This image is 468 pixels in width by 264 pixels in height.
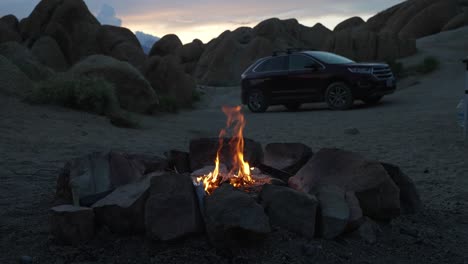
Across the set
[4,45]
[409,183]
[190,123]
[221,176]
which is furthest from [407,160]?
[4,45]

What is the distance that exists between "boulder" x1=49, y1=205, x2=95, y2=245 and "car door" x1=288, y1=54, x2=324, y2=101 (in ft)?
43.5

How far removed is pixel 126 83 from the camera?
16.7 meters

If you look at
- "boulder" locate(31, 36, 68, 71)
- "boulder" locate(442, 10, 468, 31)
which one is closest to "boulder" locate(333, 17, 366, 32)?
"boulder" locate(442, 10, 468, 31)

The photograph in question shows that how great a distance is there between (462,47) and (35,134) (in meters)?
24.0

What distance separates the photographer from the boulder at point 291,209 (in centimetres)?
430

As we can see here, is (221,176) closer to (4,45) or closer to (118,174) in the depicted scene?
(118,174)

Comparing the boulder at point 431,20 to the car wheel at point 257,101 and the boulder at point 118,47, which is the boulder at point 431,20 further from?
the car wheel at point 257,101

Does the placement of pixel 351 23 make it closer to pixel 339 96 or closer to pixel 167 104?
pixel 167 104

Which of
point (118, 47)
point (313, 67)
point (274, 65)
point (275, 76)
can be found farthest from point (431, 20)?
→ point (313, 67)

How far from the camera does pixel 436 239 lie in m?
4.68

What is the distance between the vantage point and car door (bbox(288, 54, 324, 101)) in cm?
1698

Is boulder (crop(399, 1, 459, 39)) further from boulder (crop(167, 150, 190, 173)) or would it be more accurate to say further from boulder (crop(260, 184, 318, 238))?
boulder (crop(260, 184, 318, 238))

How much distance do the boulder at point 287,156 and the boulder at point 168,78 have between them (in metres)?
15.7

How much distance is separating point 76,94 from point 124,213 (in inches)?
378
